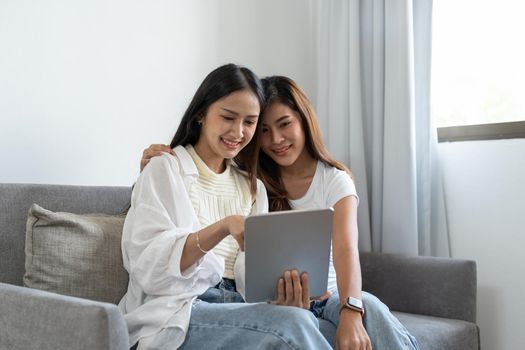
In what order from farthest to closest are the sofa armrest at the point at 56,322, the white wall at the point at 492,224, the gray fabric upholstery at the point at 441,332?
1. the white wall at the point at 492,224
2. the gray fabric upholstery at the point at 441,332
3. the sofa armrest at the point at 56,322

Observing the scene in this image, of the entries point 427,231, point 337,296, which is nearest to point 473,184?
point 427,231

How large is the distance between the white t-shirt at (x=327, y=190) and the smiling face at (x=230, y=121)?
33 cm

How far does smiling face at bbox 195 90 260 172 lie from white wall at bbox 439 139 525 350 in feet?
3.30

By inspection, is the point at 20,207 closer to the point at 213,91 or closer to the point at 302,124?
the point at 213,91

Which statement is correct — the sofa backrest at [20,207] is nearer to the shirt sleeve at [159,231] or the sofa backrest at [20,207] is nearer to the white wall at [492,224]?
the shirt sleeve at [159,231]

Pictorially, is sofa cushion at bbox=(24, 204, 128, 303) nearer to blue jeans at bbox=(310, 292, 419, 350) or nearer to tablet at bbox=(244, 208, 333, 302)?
tablet at bbox=(244, 208, 333, 302)

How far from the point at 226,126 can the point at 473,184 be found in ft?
3.62

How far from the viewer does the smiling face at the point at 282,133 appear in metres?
1.82

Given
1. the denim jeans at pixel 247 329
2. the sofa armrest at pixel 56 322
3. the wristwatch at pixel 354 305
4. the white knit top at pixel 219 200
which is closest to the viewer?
the sofa armrest at pixel 56 322

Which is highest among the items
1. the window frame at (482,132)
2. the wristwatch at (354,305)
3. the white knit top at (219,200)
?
the window frame at (482,132)

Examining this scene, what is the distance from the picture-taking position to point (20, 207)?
60.6 inches

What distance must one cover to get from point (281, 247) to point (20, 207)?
726 mm

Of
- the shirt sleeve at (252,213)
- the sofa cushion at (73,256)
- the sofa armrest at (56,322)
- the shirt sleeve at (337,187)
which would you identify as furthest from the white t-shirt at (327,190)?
the sofa armrest at (56,322)

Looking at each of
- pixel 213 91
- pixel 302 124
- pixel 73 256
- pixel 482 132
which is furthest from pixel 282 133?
pixel 482 132
